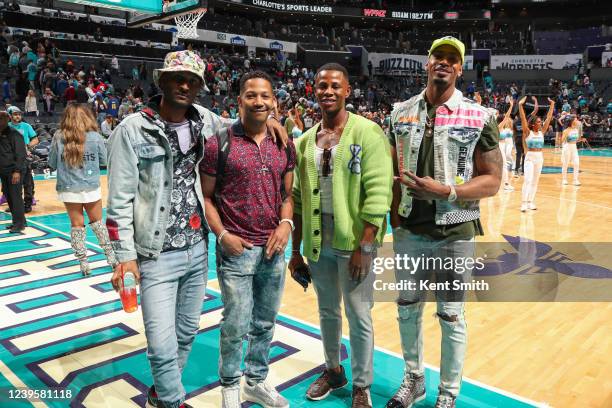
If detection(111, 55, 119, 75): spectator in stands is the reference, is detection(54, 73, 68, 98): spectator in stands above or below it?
below

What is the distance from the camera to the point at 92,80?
17594 millimetres

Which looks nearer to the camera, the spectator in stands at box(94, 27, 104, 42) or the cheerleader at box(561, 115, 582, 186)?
the cheerleader at box(561, 115, 582, 186)

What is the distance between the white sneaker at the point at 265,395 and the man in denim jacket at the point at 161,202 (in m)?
0.62

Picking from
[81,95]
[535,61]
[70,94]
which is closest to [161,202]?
[81,95]

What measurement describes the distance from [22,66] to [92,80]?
2.56m

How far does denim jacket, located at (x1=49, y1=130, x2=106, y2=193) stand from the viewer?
530 centimetres

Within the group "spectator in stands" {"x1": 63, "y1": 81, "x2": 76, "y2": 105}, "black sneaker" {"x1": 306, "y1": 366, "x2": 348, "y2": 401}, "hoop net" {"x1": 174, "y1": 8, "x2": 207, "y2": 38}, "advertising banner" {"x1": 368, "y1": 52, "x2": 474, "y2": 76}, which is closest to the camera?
"black sneaker" {"x1": 306, "y1": 366, "x2": 348, "y2": 401}

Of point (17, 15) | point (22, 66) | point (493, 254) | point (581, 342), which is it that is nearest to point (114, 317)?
point (581, 342)

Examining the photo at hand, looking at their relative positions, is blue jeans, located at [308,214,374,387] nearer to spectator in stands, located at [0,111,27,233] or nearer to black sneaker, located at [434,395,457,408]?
black sneaker, located at [434,395,457,408]

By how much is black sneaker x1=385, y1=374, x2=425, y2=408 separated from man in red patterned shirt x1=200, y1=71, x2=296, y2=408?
1.00 metres

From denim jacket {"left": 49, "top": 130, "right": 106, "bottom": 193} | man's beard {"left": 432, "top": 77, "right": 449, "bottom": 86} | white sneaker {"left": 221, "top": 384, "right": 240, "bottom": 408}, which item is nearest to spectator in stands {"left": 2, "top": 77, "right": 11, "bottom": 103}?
denim jacket {"left": 49, "top": 130, "right": 106, "bottom": 193}

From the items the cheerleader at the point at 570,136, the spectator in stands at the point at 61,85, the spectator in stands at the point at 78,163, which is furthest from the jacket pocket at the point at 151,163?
the spectator in stands at the point at 61,85

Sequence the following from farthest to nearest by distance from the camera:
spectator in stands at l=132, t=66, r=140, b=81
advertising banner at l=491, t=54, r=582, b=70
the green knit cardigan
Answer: advertising banner at l=491, t=54, r=582, b=70, spectator in stands at l=132, t=66, r=140, b=81, the green knit cardigan

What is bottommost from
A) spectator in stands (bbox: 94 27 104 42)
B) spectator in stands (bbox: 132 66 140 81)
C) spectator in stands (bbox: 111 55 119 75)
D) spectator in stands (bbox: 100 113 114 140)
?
spectator in stands (bbox: 100 113 114 140)
